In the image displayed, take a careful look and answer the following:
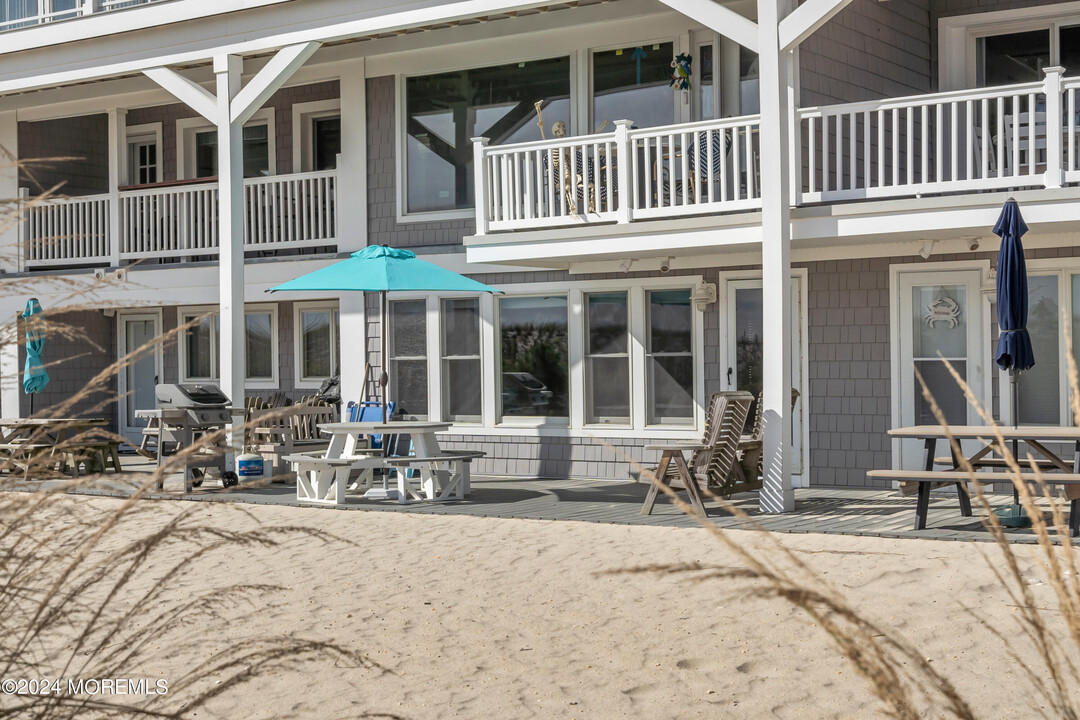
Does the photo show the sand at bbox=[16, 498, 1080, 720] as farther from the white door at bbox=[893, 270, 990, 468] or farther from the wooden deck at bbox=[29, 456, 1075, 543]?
A: the white door at bbox=[893, 270, 990, 468]

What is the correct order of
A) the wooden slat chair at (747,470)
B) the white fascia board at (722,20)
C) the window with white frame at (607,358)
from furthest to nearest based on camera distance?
the window with white frame at (607,358)
the white fascia board at (722,20)
the wooden slat chair at (747,470)

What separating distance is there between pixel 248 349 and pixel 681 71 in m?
7.45

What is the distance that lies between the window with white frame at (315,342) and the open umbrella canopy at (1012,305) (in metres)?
9.13

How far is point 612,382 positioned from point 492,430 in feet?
5.16

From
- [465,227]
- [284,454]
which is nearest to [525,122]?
[465,227]

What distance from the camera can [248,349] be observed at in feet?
54.0

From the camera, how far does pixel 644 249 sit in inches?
444

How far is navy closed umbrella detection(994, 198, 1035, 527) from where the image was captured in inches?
352

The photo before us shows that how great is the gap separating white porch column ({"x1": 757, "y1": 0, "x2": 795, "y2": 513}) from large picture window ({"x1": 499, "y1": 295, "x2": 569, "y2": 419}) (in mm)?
3874

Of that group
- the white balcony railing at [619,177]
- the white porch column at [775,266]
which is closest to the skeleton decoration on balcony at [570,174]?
the white balcony railing at [619,177]

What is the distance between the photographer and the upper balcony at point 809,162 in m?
9.89

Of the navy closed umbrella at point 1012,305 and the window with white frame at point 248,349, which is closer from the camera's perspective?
the navy closed umbrella at point 1012,305

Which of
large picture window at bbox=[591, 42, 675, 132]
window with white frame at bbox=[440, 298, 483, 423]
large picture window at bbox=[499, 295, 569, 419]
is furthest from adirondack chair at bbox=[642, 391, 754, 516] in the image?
window with white frame at bbox=[440, 298, 483, 423]

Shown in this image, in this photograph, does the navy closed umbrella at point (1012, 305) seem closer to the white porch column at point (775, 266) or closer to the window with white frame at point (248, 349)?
the white porch column at point (775, 266)
